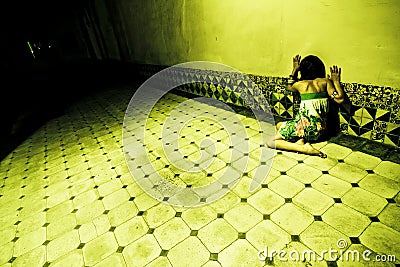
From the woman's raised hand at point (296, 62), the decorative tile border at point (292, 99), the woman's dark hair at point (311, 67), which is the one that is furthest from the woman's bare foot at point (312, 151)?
the woman's raised hand at point (296, 62)

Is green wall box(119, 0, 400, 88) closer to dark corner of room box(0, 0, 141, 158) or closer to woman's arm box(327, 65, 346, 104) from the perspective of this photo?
woman's arm box(327, 65, 346, 104)

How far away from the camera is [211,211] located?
2.68 meters

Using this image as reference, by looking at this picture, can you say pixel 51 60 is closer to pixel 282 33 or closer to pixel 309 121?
pixel 282 33

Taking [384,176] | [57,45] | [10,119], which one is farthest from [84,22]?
Result: [384,176]

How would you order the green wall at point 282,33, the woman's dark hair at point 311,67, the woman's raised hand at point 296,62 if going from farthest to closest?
the woman's raised hand at point 296,62 → the woman's dark hair at point 311,67 → the green wall at point 282,33

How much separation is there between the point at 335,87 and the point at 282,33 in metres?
1.28

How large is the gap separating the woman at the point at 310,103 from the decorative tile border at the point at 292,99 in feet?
0.78

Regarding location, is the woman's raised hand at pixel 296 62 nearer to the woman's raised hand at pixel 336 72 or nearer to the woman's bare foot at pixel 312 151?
the woman's raised hand at pixel 336 72

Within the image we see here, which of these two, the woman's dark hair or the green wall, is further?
the woman's dark hair

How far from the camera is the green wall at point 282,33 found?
2.73 m

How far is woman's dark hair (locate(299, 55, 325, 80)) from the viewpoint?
130 inches

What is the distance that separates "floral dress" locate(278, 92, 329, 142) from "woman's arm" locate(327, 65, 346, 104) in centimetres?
10

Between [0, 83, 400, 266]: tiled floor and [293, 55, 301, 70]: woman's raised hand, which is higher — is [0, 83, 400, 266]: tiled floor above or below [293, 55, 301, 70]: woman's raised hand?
below

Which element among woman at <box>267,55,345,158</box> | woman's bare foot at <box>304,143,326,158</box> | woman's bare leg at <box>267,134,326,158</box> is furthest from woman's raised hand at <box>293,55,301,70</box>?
woman's bare foot at <box>304,143,326,158</box>
